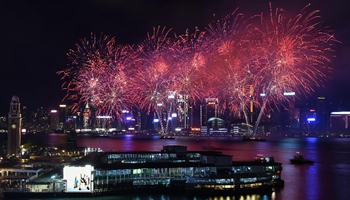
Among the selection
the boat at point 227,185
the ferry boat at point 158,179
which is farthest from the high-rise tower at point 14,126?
the boat at point 227,185

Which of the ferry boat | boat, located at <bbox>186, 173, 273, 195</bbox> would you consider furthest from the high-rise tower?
boat, located at <bbox>186, 173, 273, 195</bbox>

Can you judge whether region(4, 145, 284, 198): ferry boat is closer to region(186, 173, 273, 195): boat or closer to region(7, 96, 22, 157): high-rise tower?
region(186, 173, 273, 195): boat

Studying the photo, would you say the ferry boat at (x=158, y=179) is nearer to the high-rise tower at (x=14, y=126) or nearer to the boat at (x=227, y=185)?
the boat at (x=227, y=185)

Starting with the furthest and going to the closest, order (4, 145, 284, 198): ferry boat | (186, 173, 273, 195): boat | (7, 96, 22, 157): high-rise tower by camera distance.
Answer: (7, 96, 22, 157): high-rise tower, (186, 173, 273, 195): boat, (4, 145, 284, 198): ferry boat

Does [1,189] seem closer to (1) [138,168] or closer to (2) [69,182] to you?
(2) [69,182]

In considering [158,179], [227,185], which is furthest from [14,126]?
[227,185]

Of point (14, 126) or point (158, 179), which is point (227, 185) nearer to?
point (158, 179)
